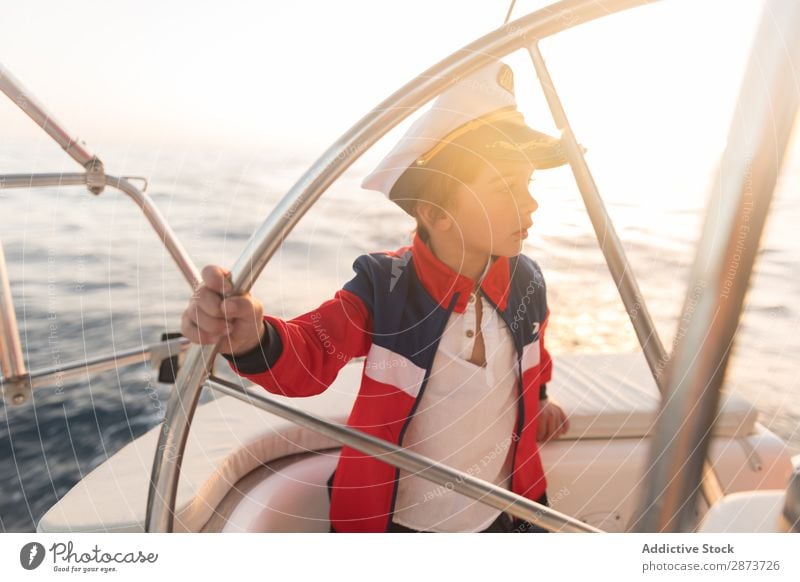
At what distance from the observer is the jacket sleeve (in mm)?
511

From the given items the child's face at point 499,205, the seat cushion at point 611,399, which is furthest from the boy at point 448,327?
the seat cushion at point 611,399

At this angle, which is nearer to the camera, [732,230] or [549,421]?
[732,230]

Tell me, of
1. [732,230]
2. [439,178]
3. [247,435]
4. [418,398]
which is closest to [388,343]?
[418,398]

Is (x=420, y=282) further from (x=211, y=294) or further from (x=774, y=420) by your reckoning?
(x=774, y=420)

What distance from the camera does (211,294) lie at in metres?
0.45

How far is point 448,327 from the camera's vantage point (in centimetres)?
65

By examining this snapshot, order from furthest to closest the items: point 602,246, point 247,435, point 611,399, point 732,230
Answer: point 611,399 → point 247,435 → point 602,246 → point 732,230

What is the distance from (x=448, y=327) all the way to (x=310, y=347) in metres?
0.16

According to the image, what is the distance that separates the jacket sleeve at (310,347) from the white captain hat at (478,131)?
0.44 ft

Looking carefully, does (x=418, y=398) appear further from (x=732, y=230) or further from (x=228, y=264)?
(x=732, y=230)

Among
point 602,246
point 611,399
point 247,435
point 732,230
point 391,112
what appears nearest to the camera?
point 732,230

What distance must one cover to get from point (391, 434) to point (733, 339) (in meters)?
0.40

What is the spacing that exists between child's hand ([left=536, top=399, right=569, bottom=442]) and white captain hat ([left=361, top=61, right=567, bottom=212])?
349 mm
